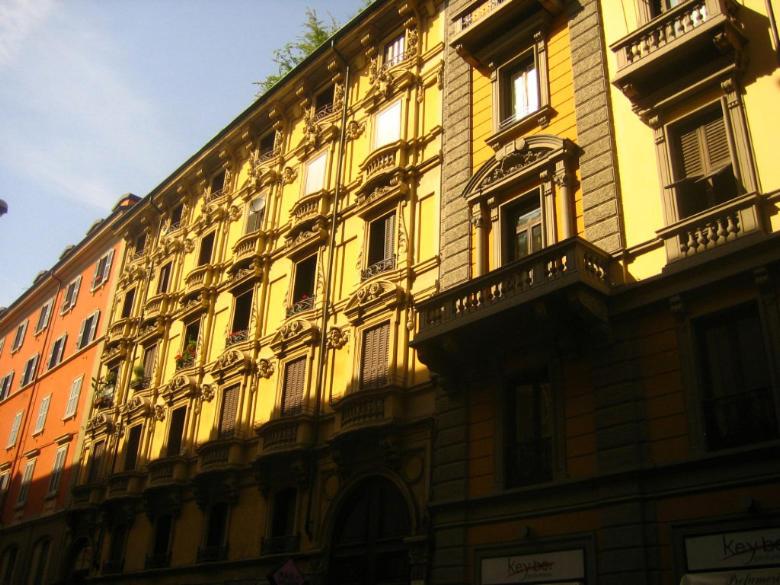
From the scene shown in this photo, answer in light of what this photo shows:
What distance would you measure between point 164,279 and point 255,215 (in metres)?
6.58

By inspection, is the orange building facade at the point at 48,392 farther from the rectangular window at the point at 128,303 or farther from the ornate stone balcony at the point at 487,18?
the ornate stone balcony at the point at 487,18

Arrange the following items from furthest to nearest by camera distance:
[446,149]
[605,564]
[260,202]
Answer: [260,202] → [446,149] → [605,564]

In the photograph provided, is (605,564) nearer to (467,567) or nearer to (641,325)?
(467,567)

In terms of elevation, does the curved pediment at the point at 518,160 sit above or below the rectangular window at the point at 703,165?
above

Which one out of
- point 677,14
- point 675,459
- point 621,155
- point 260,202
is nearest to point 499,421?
point 675,459

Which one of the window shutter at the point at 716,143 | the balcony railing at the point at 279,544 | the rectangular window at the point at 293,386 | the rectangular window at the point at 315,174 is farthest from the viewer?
the rectangular window at the point at 315,174

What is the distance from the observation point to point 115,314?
34562 millimetres

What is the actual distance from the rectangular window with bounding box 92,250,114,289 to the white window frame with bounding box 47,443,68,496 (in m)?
7.95

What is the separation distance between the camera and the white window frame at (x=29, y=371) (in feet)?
133

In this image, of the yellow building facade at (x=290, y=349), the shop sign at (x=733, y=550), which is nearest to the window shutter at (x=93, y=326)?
the yellow building facade at (x=290, y=349)

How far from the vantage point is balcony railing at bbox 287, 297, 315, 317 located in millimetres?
22359

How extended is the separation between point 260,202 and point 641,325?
54.6 ft

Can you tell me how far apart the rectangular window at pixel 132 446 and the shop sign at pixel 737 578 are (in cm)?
2092

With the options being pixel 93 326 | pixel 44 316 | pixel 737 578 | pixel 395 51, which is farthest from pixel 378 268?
pixel 44 316
